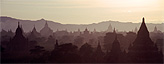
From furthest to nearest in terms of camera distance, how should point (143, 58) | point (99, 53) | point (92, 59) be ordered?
point (99, 53), point (92, 59), point (143, 58)

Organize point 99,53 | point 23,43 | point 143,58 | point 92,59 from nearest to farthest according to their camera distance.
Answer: point 143,58, point 92,59, point 99,53, point 23,43

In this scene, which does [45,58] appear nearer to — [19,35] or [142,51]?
[142,51]

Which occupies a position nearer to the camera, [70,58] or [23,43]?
[70,58]

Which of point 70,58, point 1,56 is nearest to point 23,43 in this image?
point 1,56

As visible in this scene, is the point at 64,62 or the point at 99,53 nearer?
the point at 64,62

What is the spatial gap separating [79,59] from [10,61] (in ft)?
37.3

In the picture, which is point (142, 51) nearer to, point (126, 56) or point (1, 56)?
point (126, 56)

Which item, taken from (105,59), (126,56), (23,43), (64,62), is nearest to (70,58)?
(64,62)

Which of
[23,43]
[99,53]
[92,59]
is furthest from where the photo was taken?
[23,43]

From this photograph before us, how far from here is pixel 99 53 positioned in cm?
5788

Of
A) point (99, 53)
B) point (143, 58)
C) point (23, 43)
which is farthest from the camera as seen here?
point (23, 43)

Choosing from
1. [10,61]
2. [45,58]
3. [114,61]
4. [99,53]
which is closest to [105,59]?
[114,61]

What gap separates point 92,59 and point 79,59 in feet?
8.52

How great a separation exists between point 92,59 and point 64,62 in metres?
5.27
